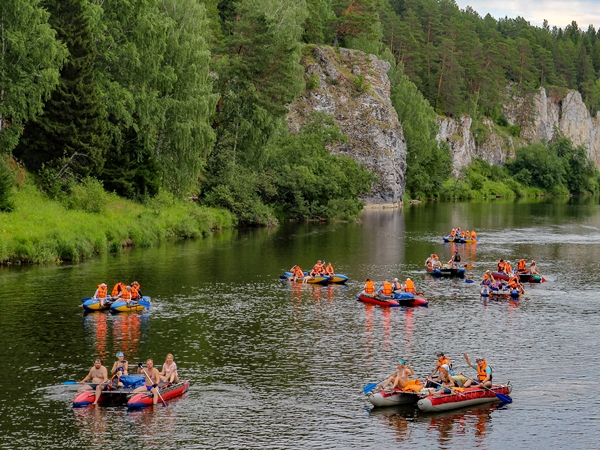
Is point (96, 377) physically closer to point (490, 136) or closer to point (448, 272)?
point (448, 272)

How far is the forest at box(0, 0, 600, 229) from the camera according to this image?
201 feet

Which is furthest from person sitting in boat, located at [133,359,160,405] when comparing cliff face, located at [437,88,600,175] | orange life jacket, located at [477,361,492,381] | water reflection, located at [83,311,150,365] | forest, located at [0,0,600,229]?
cliff face, located at [437,88,600,175]

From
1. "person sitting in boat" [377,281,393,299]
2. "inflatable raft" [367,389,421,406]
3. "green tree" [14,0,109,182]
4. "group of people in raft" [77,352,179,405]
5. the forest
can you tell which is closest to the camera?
"inflatable raft" [367,389,421,406]

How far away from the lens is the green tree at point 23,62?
187 feet

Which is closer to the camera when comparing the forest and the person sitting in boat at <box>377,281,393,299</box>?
the person sitting in boat at <box>377,281,393,299</box>

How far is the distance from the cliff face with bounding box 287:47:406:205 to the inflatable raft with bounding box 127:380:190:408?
296 feet

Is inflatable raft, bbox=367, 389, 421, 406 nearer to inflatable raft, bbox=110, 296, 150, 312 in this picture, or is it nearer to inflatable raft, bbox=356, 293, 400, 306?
inflatable raft, bbox=356, 293, 400, 306

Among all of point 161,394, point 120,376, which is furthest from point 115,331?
point 161,394

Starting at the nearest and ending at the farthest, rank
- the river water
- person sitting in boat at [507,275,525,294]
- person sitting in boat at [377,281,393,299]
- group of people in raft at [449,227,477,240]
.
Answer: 1. the river water
2. person sitting in boat at [377,281,393,299]
3. person sitting in boat at [507,275,525,294]
4. group of people in raft at [449,227,477,240]

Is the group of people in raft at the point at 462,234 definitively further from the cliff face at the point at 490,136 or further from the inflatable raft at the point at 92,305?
the cliff face at the point at 490,136

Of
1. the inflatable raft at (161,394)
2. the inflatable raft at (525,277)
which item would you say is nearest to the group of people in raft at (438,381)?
the inflatable raft at (161,394)

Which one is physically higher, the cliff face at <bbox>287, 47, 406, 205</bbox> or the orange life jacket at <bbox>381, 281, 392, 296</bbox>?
the cliff face at <bbox>287, 47, 406, 205</bbox>

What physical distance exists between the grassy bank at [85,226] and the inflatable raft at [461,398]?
1371 inches

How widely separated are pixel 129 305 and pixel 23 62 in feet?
82.3
